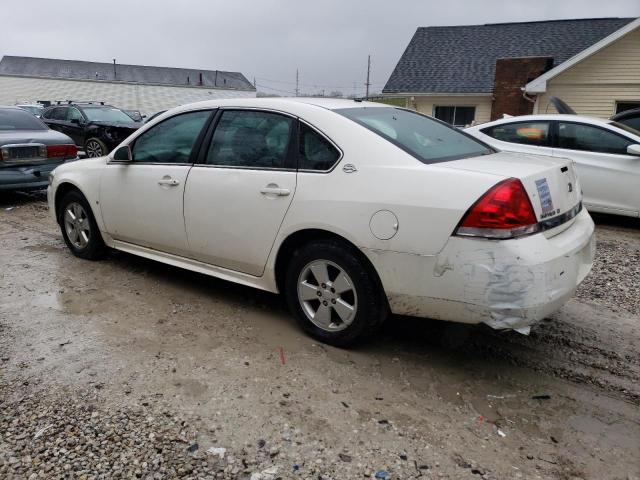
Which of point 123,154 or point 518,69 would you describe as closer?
point 123,154

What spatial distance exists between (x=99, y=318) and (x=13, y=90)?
1847 inches

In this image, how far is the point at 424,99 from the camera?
1995 centimetres

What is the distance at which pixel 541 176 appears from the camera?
300cm

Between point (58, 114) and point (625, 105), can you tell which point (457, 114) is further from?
point (58, 114)

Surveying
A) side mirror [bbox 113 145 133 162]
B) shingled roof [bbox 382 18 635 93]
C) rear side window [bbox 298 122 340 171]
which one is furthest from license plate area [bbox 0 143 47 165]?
shingled roof [bbox 382 18 635 93]

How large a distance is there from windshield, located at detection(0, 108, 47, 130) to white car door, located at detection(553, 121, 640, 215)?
27.2ft

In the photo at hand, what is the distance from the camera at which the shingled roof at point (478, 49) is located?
19.5m

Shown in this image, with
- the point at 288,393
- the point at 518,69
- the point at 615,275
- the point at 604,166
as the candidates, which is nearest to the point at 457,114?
the point at 518,69

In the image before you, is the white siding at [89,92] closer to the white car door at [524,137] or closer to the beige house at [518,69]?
the beige house at [518,69]

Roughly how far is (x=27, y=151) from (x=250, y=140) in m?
5.87

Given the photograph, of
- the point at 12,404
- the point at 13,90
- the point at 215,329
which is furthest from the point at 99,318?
the point at 13,90

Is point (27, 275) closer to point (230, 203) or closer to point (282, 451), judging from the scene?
point (230, 203)

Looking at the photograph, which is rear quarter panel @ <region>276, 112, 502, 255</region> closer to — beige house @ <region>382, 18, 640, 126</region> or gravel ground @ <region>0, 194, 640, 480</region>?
gravel ground @ <region>0, 194, 640, 480</region>

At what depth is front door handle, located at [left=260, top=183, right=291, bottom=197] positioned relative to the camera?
11.4 ft
